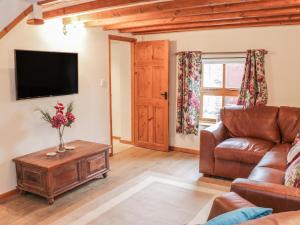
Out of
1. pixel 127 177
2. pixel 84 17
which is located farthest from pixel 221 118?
pixel 84 17

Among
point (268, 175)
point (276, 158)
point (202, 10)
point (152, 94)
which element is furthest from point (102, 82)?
point (268, 175)

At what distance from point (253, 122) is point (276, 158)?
1.06 meters

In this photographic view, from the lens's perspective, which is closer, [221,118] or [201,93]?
[221,118]

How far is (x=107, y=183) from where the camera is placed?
3980 mm

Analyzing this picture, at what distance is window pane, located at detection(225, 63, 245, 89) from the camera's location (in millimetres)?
4859

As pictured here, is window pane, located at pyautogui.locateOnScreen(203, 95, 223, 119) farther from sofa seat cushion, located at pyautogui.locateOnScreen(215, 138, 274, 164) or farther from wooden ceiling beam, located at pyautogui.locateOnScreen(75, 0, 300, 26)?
wooden ceiling beam, located at pyautogui.locateOnScreen(75, 0, 300, 26)

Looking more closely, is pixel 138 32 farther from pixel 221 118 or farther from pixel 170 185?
pixel 170 185

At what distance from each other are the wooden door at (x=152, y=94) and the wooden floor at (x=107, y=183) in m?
0.27

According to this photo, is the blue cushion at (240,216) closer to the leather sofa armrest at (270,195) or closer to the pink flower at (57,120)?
the leather sofa armrest at (270,195)

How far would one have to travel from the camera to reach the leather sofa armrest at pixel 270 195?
2.02 metres

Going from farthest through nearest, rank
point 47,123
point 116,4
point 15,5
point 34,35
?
point 47,123 → point 34,35 → point 15,5 → point 116,4

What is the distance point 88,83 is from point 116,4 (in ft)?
6.20

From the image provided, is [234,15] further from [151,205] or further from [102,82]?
[151,205]

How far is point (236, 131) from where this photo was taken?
4469 millimetres
